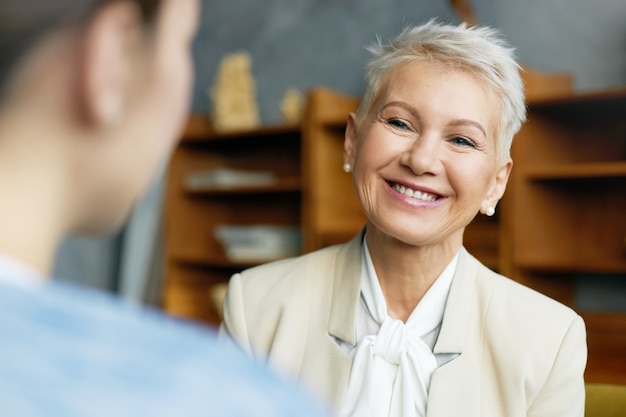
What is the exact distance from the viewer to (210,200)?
4.86m

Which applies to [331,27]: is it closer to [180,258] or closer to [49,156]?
[180,258]

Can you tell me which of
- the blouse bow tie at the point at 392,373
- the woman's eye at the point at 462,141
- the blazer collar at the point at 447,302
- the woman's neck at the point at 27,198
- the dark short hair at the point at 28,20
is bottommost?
the blouse bow tie at the point at 392,373

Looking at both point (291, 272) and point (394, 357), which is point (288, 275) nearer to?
point (291, 272)

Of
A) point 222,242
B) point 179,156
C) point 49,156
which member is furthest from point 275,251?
point 49,156

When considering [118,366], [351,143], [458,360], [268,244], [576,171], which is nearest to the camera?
[118,366]

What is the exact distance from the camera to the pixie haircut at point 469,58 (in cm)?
144

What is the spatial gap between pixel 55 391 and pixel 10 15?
0.20 meters

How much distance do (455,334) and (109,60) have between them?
1099 millimetres

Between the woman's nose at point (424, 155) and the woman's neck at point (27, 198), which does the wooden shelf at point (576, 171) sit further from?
the woman's neck at point (27, 198)

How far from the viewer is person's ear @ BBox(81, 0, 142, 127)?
431 millimetres

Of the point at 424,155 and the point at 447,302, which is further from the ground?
the point at 424,155

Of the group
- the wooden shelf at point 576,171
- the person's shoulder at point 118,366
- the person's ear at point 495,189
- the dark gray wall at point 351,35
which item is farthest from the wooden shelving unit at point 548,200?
the person's shoulder at point 118,366

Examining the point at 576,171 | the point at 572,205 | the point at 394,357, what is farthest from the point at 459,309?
the point at 572,205

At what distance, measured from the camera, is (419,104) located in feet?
4.79
